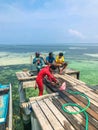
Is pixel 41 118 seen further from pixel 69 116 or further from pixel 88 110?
pixel 88 110

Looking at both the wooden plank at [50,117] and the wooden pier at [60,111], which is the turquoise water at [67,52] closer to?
the wooden pier at [60,111]

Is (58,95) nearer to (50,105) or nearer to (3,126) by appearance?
(50,105)

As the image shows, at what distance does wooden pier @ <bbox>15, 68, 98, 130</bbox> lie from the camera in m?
4.28

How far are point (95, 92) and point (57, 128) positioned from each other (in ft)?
10.4

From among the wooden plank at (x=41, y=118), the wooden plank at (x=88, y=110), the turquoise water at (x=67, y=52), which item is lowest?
the turquoise water at (x=67, y=52)

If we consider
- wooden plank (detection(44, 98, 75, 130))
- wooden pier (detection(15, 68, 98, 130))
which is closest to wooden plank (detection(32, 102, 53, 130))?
wooden pier (detection(15, 68, 98, 130))

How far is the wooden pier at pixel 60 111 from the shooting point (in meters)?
4.28

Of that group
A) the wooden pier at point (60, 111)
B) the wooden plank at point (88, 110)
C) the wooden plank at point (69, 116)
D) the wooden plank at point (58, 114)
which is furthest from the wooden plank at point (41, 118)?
the wooden plank at point (88, 110)

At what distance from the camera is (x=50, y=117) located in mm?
4723

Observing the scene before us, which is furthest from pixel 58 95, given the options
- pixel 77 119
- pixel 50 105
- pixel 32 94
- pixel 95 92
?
pixel 32 94

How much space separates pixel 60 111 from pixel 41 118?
0.73 metres

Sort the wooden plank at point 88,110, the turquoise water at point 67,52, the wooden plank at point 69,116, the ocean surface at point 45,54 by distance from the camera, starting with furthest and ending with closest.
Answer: the turquoise water at point 67,52, the ocean surface at point 45,54, the wooden plank at point 88,110, the wooden plank at point 69,116

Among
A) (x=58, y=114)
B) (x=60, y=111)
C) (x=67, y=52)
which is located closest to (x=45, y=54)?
(x=60, y=111)

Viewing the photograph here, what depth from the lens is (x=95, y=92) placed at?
6.74 metres
